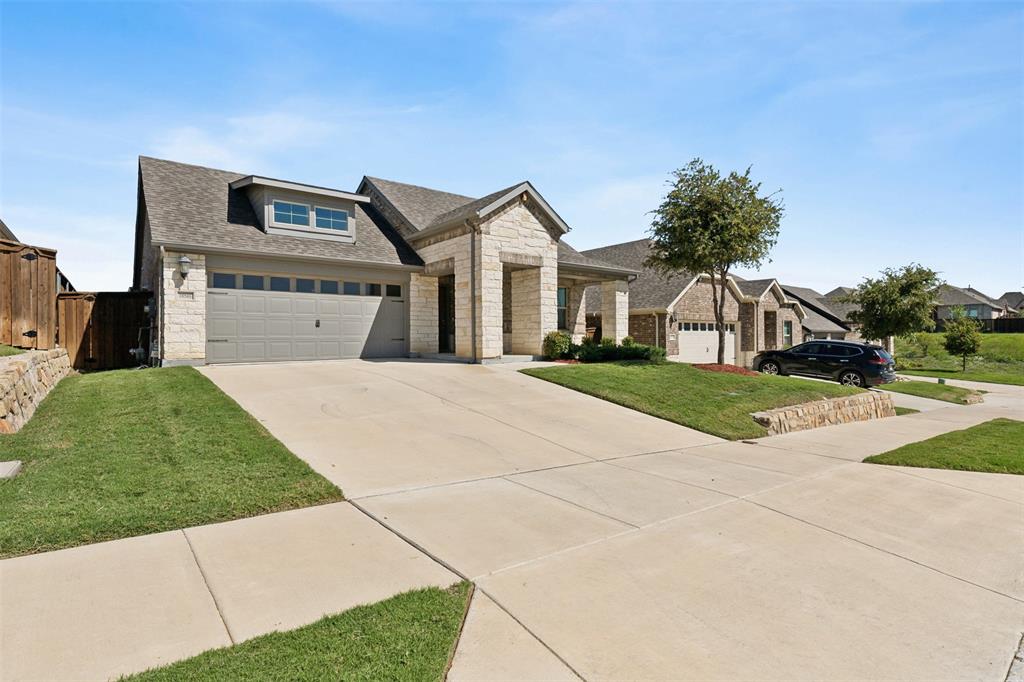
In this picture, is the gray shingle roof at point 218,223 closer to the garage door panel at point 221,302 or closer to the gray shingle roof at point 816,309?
the garage door panel at point 221,302

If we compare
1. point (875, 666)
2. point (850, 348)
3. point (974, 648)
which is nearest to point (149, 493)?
point (875, 666)

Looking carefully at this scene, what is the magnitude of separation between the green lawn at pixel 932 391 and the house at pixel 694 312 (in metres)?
8.27

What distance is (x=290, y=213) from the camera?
15875 mm

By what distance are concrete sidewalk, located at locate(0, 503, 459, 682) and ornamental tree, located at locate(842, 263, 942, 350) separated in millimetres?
32453

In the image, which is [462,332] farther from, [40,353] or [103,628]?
[103,628]

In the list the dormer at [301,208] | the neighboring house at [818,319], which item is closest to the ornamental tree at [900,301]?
the neighboring house at [818,319]

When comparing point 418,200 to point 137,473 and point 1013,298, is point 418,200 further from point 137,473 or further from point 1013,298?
point 1013,298

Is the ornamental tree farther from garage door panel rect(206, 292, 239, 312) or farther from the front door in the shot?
garage door panel rect(206, 292, 239, 312)

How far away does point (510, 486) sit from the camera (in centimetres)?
588

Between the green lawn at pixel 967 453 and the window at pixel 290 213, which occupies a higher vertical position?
the window at pixel 290 213

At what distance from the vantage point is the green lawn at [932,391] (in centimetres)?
1806

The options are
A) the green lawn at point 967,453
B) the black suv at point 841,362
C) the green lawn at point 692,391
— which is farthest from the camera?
the black suv at point 841,362

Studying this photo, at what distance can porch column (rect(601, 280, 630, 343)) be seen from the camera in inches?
781

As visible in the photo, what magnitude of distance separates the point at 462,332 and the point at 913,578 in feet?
42.8
